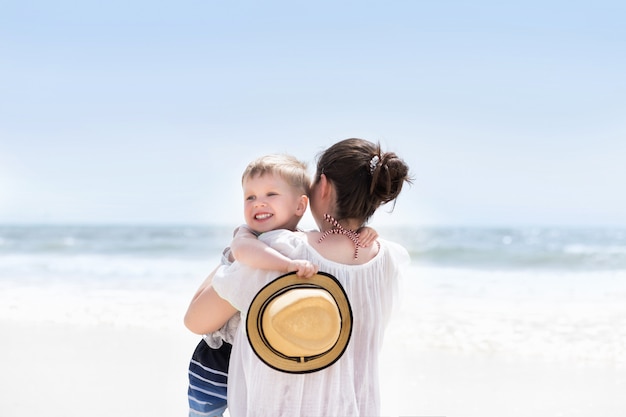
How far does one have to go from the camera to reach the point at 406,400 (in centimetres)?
407

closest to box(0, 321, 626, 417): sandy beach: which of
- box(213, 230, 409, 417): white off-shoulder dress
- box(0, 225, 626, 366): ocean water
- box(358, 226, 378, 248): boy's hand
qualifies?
box(0, 225, 626, 366): ocean water

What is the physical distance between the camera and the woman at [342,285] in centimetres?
212

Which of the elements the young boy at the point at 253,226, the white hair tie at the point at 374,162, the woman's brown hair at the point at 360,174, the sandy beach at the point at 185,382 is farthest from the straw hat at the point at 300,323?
the sandy beach at the point at 185,382

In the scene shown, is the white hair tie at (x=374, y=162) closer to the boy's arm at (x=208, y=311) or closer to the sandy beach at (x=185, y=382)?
the boy's arm at (x=208, y=311)

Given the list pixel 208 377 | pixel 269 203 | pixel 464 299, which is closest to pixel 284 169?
pixel 269 203

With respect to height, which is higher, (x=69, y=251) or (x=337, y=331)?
(x=69, y=251)

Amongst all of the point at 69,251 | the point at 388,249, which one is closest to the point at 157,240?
the point at 69,251

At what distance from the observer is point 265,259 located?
80.5 inches

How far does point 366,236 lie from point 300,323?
401 mm

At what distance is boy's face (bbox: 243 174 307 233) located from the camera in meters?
2.27

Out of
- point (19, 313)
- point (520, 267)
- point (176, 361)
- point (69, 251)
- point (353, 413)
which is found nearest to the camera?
point (353, 413)

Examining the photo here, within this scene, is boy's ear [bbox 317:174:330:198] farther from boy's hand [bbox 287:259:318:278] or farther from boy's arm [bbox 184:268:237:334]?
boy's arm [bbox 184:268:237:334]

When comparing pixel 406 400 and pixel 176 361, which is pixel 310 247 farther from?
pixel 176 361

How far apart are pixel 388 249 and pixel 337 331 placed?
1.33 ft
